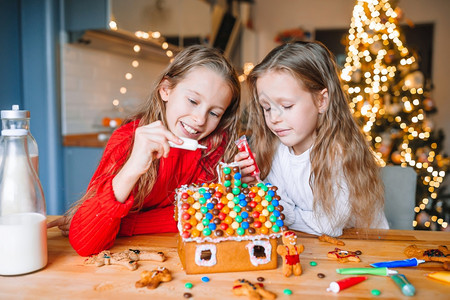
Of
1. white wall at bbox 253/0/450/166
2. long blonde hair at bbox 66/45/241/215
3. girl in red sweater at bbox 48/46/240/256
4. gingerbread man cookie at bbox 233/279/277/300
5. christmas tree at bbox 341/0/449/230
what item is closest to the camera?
gingerbread man cookie at bbox 233/279/277/300

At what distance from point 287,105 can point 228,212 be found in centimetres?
52

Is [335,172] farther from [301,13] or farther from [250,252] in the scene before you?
[301,13]

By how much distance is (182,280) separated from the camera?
34.5 inches

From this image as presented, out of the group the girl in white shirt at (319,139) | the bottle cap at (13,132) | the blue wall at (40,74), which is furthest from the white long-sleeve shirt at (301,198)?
the blue wall at (40,74)

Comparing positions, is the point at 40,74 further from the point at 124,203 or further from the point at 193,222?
the point at 193,222

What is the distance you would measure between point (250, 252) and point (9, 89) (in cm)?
216

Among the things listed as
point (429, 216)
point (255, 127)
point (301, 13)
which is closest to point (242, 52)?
point (301, 13)

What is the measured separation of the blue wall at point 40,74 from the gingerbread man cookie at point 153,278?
2.00 m

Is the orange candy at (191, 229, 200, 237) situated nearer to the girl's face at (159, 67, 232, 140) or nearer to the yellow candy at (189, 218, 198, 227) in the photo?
the yellow candy at (189, 218, 198, 227)

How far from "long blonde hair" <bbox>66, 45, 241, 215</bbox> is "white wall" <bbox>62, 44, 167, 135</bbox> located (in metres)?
1.48

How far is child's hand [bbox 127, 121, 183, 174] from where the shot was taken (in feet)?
3.21

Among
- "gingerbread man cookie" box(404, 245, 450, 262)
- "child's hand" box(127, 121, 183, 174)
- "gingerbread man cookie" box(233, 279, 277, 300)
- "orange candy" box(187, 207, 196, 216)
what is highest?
"child's hand" box(127, 121, 183, 174)

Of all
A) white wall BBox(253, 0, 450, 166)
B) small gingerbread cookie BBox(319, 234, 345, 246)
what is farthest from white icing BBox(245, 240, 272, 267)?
white wall BBox(253, 0, 450, 166)

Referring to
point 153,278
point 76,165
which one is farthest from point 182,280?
point 76,165
